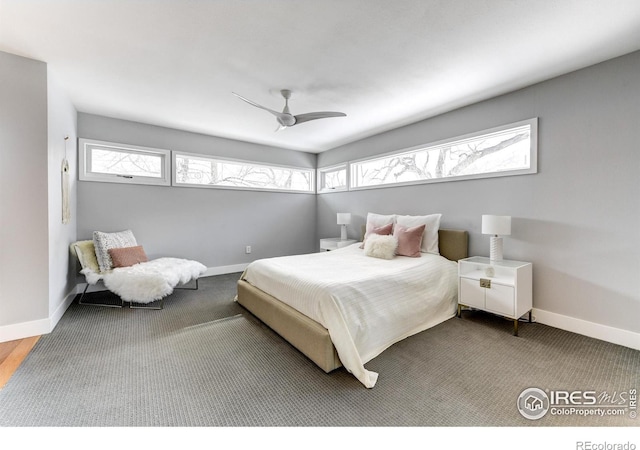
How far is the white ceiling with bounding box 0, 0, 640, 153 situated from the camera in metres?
1.89

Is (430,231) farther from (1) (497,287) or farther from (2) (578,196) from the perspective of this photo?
(2) (578,196)

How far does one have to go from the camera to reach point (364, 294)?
2.25 m

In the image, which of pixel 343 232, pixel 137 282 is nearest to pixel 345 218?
pixel 343 232

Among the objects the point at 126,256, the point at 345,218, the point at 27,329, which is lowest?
the point at 27,329

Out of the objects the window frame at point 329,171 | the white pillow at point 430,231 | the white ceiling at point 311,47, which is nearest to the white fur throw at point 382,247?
the white pillow at point 430,231

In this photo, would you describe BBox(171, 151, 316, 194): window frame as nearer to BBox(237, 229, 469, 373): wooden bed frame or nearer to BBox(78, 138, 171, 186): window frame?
BBox(78, 138, 171, 186): window frame

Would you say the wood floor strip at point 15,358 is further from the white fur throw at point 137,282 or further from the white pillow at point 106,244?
the white pillow at point 106,244

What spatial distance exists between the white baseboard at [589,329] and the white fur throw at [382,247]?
160 centimetres

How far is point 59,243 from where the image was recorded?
9.72 ft

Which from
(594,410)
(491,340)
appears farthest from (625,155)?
(594,410)

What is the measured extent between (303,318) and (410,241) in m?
1.83

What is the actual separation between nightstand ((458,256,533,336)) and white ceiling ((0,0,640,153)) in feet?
6.41

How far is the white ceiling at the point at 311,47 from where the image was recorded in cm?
189

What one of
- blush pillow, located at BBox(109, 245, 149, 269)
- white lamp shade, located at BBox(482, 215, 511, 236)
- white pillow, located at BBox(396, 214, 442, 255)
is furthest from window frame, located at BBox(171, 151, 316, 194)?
white lamp shade, located at BBox(482, 215, 511, 236)
